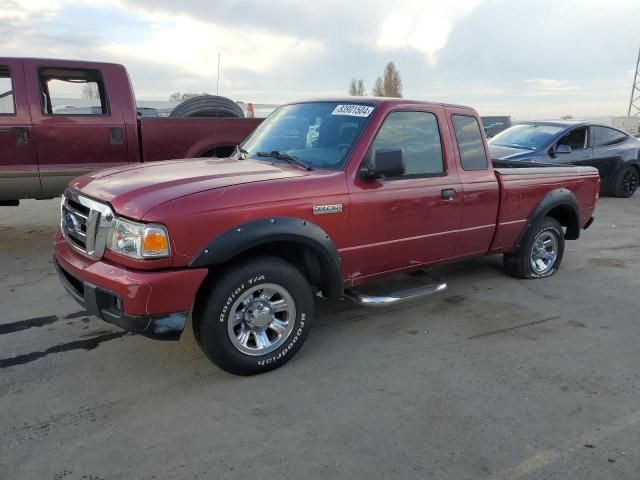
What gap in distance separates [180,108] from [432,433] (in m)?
6.59

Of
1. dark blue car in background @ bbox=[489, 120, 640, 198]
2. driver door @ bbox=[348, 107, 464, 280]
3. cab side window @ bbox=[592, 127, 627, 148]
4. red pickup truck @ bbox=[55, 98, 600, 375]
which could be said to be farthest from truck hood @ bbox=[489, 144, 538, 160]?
driver door @ bbox=[348, 107, 464, 280]

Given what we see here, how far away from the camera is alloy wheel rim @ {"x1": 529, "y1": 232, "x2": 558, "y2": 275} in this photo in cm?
559

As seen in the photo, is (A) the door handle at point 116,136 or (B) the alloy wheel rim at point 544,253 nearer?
(B) the alloy wheel rim at point 544,253

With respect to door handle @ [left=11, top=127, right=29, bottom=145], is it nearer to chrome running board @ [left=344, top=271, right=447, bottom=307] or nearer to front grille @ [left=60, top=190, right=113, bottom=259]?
front grille @ [left=60, top=190, right=113, bottom=259]

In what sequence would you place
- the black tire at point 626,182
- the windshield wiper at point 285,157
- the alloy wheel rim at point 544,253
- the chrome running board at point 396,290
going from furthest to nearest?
the black tire at point 626,182 → the alloy wheel rim at point 544,253 → the chrome running board at point 396,290 → the windshield wiper at point 285,157

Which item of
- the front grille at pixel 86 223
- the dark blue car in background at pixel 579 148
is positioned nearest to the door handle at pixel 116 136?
the front grille at pixel 86 223

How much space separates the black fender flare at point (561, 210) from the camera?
5.27 metres

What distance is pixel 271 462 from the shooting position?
8.68 ft

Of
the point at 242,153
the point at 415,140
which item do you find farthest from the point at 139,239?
the point at 415,140

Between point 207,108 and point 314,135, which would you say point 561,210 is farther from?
point 207,108

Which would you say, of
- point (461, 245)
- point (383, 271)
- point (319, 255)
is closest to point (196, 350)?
point (319, 255)

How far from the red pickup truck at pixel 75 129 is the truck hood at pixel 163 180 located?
274 centimetres

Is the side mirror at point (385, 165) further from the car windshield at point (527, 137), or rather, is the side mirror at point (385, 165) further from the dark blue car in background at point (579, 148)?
the car windshield at point (527, 137)

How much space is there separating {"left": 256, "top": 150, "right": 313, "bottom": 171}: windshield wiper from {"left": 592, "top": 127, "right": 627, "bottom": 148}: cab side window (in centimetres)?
887
